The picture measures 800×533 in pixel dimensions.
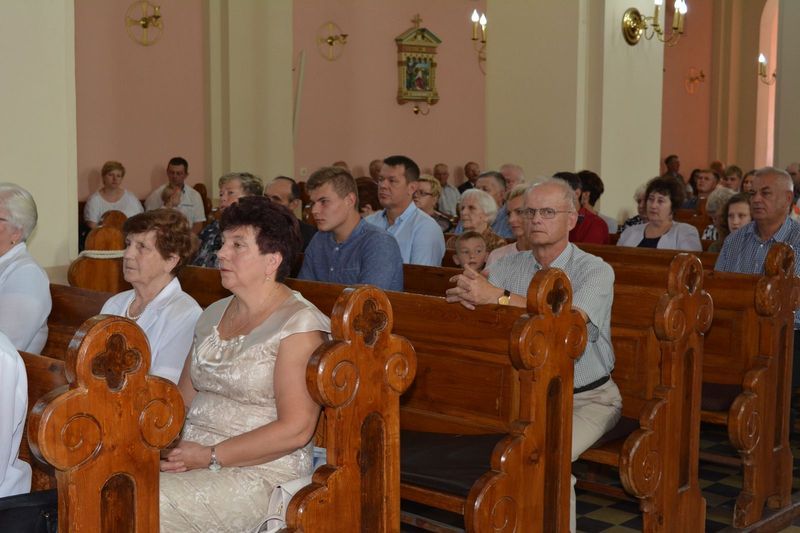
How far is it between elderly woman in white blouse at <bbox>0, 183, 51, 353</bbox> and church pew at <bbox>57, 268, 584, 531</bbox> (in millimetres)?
1003

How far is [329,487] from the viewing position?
270 cm

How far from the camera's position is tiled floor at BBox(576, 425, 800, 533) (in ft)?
14.0

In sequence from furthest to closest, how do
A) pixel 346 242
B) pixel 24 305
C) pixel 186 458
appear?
pixel 346 242
pixel 24 305
pixel 186 458

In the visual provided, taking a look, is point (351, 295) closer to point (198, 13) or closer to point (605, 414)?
point (605, 414)

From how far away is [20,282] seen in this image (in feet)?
13.2

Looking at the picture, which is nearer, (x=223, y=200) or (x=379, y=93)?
(x=223, y=200)

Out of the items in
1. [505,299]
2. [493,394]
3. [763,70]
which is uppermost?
[763,70]

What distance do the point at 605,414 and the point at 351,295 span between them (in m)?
1.52

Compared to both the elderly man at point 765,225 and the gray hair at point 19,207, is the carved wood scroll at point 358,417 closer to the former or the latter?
the gray hair at point 19,207

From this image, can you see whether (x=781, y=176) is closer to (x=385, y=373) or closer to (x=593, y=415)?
(x=593, y=415)

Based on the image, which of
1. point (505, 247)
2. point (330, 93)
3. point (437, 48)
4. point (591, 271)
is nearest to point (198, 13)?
point (330, 93)

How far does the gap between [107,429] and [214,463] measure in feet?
2.50

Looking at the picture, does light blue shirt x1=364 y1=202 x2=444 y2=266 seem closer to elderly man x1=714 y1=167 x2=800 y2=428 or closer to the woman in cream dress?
elderly man x1=714 y1=167 x2=800 y2=428

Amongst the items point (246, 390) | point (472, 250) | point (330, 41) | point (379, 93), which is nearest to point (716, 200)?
point (472, 250)
